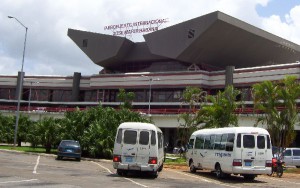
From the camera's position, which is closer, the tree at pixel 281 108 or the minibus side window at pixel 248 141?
the minibus side window at pixel 248 141

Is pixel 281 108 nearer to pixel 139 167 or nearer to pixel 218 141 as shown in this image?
pixel 218 141

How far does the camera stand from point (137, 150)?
2092cm

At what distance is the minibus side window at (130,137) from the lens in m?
21.1

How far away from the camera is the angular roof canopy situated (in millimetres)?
76375

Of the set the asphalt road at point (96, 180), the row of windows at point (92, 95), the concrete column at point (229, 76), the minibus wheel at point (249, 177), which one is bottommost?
the asphalt road at point (96, 180)

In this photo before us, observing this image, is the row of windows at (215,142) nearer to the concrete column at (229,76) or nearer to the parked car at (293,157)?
the parked car at (293,157)

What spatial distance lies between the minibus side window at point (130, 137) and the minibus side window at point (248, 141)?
18.4 feet

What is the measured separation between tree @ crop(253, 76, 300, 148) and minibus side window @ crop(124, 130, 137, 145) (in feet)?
53.5

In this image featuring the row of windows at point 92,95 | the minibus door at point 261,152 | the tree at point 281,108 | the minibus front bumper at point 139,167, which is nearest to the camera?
the minibus front bumper at point 139,167

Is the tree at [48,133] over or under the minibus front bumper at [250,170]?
over

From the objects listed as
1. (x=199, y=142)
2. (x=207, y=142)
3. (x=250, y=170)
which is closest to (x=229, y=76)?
(x=199, y=142)

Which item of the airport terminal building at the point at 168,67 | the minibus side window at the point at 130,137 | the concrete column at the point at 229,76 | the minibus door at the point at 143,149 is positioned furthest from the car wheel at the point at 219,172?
the concrete column at the point at 229,76

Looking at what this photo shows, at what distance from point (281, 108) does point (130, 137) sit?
671 inches

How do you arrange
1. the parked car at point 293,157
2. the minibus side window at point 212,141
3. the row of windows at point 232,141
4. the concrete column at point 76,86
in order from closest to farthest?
the row of windows at point 232,141
the minibus side window at point 212,141
the parked car at point 293,157
the concrete column at point 76,86
